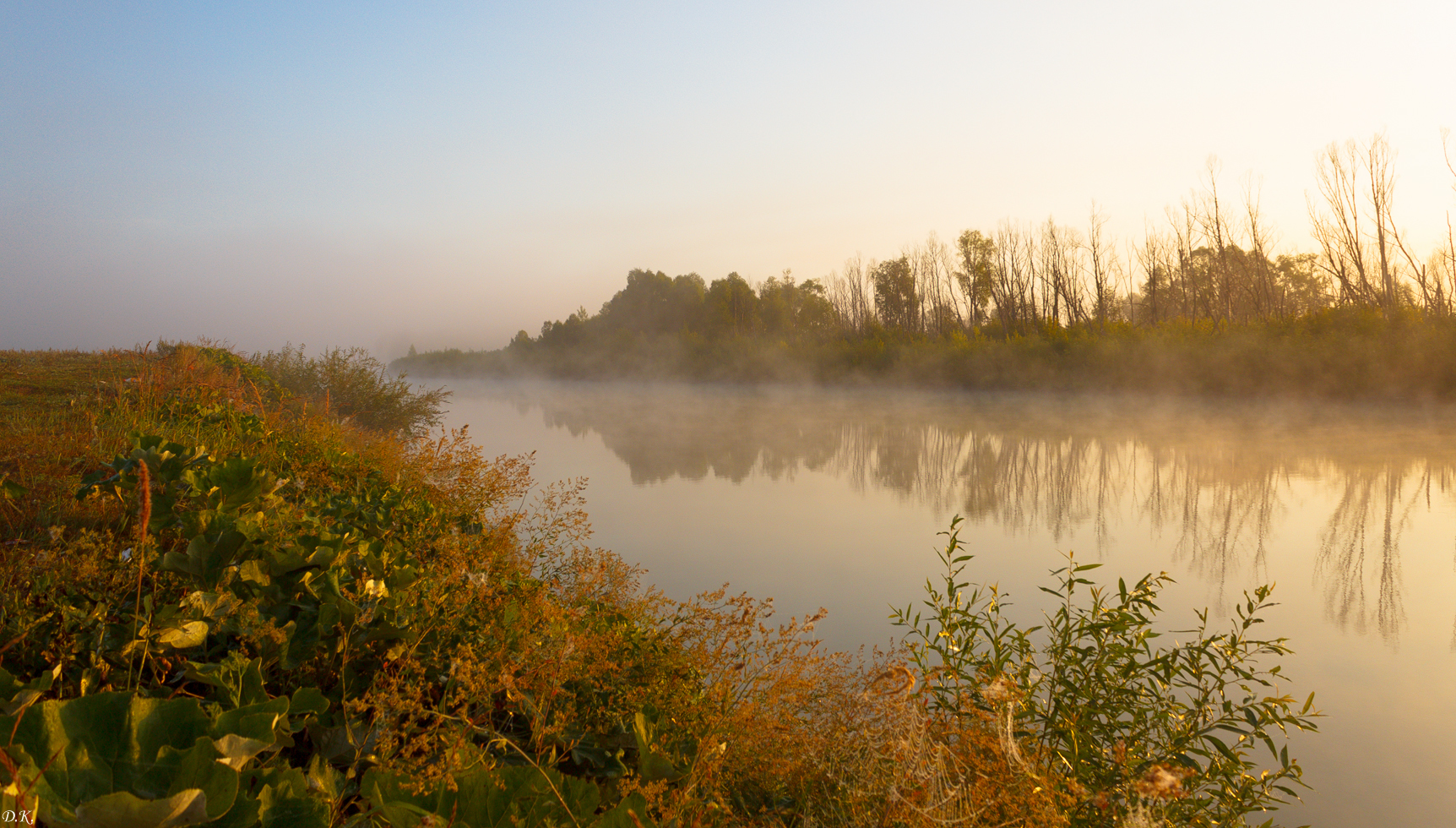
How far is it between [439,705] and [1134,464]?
12.3m

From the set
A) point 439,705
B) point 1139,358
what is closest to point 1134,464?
point 439,705

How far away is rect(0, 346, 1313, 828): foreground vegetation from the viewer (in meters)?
0.89

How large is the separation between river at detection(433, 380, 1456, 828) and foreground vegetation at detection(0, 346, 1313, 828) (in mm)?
990

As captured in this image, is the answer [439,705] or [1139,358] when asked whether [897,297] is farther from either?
[439,705]

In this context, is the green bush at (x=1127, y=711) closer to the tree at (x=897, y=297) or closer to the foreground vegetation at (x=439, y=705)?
the foreground vegetation at (x=439, y=705)

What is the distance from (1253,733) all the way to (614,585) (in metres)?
2.95

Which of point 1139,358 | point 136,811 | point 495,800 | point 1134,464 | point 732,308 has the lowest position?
point 1134,464

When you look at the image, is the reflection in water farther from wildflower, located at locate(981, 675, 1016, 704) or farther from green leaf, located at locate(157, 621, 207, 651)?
green leaf, located at locate(157, 621, 207, 651)

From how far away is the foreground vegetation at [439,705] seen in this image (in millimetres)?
893

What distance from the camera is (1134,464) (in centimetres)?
1173

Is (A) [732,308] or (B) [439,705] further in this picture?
(A) [732,308]

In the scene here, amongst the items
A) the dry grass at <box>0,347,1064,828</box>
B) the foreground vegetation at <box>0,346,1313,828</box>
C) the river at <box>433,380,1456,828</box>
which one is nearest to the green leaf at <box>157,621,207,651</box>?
the foreground vegetation at <box>0,346,1313,828</box>

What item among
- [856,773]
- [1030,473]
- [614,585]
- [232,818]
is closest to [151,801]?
[232,818]

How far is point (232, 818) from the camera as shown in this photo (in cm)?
80
